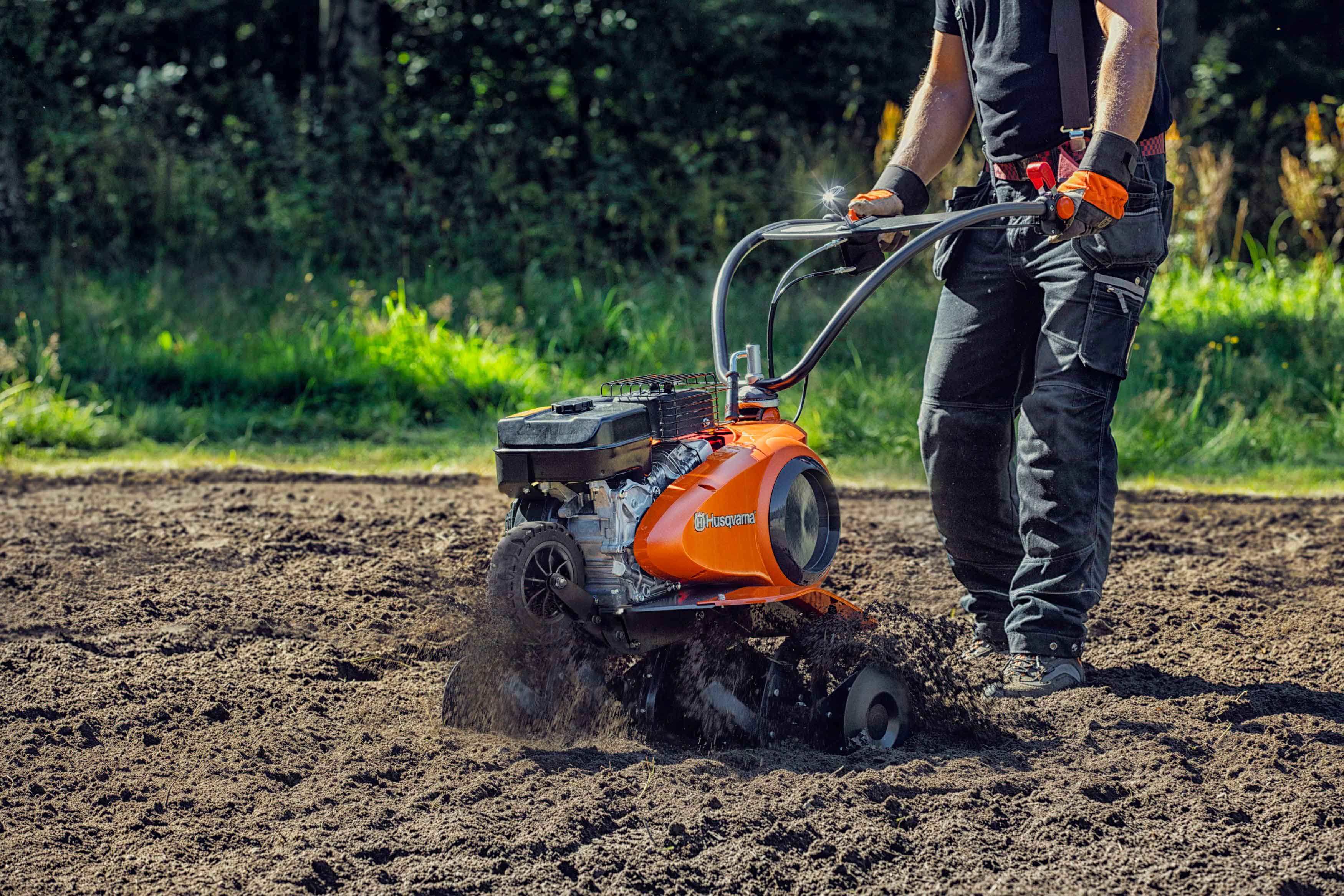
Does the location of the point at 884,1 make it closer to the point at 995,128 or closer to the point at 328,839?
the point at 995,128

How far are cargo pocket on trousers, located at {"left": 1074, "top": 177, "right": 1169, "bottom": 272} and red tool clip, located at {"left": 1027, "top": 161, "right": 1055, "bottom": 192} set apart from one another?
153 mm

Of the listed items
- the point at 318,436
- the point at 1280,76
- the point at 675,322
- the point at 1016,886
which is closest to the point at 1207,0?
the point at 1280,76

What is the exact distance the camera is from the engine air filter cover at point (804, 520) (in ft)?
9.68

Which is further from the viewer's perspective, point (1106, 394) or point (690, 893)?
point (1106, 394)

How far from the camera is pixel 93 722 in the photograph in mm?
3049

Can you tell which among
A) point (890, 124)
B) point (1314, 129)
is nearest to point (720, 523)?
point (890, 124)

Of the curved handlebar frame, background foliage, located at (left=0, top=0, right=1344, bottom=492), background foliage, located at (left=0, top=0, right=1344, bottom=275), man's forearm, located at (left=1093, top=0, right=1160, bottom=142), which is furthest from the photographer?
background foliage, located at (left=0, top=0, right=1344, bottom=275)

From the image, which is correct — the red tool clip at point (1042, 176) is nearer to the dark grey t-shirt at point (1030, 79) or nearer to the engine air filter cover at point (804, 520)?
the dark grey t-shirt at point (1030, 79)

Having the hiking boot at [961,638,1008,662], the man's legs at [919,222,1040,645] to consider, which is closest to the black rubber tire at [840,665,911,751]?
the hiking boot at [961,638,1008,662]

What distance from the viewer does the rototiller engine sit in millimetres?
2754

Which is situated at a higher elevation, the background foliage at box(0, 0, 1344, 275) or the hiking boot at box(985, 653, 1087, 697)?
the background foliage at box(0, 0, 1344, 275)

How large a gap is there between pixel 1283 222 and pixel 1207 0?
496 centimetres

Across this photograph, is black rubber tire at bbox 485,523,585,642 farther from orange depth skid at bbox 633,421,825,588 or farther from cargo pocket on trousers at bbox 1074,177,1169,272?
cargo pocket on trousers at bbox 1074,177,1169,272

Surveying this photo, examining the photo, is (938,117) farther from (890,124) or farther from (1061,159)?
(890,124)
